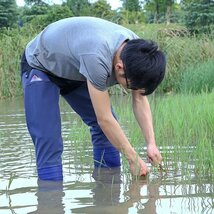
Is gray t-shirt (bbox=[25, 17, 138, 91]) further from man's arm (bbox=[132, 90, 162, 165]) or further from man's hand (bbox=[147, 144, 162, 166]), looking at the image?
man's hand (bbox=[147, 144, 162, 166])

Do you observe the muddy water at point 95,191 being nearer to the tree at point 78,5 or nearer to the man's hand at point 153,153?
the man's hand at point 153,153

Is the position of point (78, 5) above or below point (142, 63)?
above

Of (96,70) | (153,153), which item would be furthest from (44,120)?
(153,153)

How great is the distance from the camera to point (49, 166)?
344cm

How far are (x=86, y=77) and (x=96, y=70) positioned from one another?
9 centimetres

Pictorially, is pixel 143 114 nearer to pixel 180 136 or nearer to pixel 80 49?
pixel 80 49

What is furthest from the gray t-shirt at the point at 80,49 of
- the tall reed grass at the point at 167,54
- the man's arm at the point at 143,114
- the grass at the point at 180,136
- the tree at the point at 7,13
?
the tree at the point at 7,13

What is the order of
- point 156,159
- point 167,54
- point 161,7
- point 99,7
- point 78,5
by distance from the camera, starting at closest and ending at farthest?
point 156,159, point 167,54, point 99,7, point 161,7, point 78,5

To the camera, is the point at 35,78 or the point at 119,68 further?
the point at 35,78

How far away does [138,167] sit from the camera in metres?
3.28

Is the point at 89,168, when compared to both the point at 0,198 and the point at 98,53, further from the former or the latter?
the point at 98,53

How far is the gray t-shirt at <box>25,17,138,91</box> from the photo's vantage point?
297cm

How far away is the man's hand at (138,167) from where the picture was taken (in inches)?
127

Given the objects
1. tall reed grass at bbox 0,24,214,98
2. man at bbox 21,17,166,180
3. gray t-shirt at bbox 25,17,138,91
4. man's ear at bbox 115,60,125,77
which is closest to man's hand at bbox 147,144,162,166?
man at bbox 21,17,166,180
